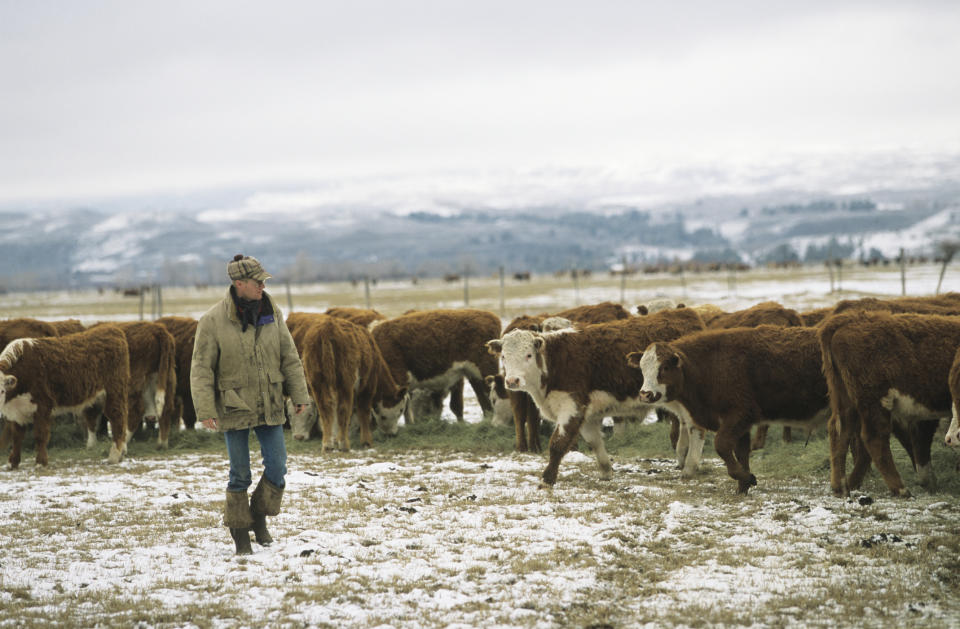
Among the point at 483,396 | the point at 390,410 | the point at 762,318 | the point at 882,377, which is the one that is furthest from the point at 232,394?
the point at 483,396

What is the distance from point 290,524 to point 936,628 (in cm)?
564

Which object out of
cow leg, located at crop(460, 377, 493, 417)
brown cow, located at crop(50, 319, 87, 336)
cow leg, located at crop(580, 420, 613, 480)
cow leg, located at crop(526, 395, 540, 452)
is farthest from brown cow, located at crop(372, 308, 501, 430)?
brown cow, located at crop(50, 319, 87, 336)

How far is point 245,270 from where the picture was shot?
286 inches

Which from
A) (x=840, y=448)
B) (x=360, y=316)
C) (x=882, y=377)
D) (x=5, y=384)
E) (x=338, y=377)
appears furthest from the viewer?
(x=360, y=316)

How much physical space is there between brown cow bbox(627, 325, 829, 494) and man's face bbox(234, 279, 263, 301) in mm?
4545

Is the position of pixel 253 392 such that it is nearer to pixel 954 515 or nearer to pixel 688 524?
pixel 688 524

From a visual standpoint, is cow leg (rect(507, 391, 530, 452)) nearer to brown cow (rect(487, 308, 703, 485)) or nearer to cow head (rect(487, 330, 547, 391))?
brown cow (rect(487, 308, 703, 485))

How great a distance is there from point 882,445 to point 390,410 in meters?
8.09

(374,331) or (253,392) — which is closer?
(253,392)

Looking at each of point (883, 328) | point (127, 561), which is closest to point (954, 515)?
point (883, 328)

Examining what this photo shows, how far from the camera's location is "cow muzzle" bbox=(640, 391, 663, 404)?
383 inches

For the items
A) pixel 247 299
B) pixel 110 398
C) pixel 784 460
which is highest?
pixel 247 299

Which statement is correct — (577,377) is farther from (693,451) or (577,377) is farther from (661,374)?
(693,451)

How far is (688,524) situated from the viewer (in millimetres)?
8172
